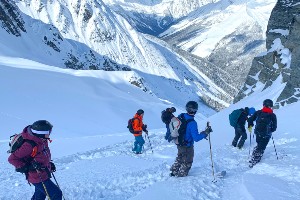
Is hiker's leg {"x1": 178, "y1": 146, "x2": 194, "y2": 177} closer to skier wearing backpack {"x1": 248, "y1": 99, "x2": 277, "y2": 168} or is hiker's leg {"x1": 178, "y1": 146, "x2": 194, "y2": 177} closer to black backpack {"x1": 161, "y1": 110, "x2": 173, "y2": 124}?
skier wearing backpack {"x1": 248, "y1": 99, "x2": 277, "y2": 168}

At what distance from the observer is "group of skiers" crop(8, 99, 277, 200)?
7656 mm

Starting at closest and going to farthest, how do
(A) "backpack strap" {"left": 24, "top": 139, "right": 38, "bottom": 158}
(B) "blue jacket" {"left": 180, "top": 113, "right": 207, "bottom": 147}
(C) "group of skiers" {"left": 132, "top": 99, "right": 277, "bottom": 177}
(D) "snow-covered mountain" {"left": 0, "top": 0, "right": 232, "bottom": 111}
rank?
1. (A) "backpack strap" {"left": 24, "top": 139, "right": 38, "bottom": 158}
2. (B) "blue jacket" {"left": 180, "top": 113, "right": 207, "bottom": 147}
3. (C) "group of skiers" {"left": 132, "top": 99, "right": 277, "bottom": 177}
4. (D) "snow-covered mountain" {"left": 0, "top": 0, "right": 232, "bottom": 111}

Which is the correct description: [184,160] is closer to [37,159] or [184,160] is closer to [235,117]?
[37,159]

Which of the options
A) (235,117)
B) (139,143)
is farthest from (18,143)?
(235,117)

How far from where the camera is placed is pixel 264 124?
40.8 ft

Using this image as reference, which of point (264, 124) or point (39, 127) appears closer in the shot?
point (39, 127)

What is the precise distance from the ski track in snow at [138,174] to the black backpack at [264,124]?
0.92 meters

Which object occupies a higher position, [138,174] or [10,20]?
[10,20]

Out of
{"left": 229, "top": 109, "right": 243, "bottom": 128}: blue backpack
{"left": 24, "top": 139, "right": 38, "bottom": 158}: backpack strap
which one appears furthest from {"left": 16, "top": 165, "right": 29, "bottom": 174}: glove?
{"left": 229, "top": 109, "right": 243, "bottom": 128}: blue backpack

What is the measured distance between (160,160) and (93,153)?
3182mm

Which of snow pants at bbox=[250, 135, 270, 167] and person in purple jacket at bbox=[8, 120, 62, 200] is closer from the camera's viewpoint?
person in purple jacket at bbox=[8, 120, 62, 200]

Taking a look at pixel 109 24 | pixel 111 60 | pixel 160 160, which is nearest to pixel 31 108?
pixel 160 160

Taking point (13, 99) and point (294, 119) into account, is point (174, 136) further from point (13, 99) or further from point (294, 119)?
point (13, 99)

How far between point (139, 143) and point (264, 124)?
5.50 m
